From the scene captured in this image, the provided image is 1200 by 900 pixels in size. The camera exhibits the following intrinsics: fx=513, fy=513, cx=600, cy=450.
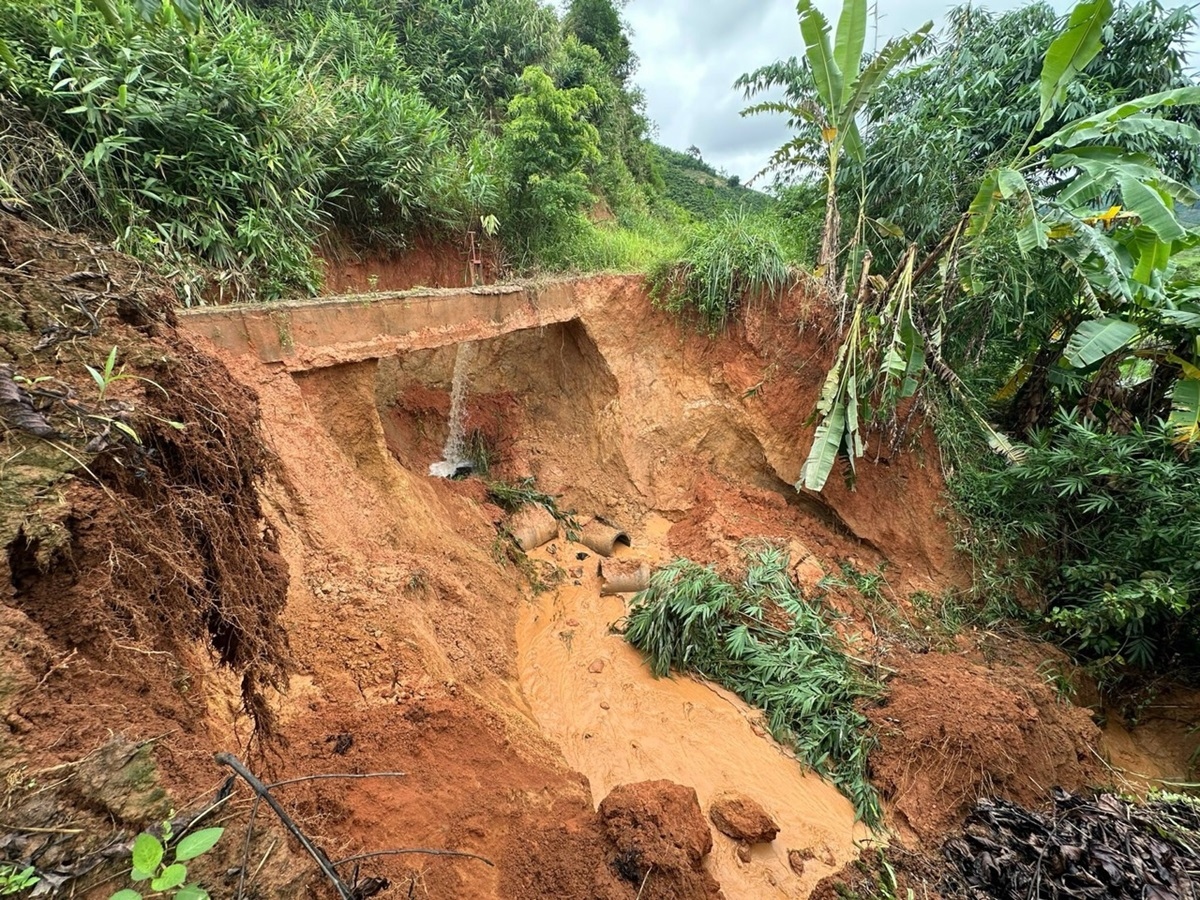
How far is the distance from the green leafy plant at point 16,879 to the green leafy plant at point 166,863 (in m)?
0.14

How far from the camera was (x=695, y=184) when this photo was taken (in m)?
22.3

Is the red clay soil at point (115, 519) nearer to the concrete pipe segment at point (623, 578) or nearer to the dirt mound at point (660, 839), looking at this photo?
the dirt mound at point (660, 839)

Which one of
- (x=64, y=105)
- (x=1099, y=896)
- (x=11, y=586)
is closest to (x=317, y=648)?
(x=11, y=586)

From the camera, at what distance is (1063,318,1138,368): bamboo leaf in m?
4.64

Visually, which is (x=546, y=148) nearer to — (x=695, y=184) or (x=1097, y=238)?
(x=1097, y=238)

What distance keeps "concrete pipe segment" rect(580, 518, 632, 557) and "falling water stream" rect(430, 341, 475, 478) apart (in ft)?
6.48

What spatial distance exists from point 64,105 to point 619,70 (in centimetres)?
1520

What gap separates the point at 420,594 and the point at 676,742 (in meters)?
2.70

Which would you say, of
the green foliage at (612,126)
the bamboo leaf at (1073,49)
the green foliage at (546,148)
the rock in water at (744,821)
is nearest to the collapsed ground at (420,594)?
the rock in water at (744,821)

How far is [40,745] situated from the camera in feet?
3.61

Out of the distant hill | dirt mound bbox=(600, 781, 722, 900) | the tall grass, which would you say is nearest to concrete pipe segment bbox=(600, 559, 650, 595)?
dirt mound bbox=(600, 781, 722, 900)

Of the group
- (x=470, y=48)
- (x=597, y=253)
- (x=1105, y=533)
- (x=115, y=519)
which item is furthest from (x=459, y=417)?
(x=470, y=48)

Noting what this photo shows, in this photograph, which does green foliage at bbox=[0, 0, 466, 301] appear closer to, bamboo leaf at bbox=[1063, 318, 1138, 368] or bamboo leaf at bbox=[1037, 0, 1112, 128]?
bamboo leaf at bbox=[1037, 0, 1112, 128]

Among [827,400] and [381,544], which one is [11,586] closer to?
[381,544]
